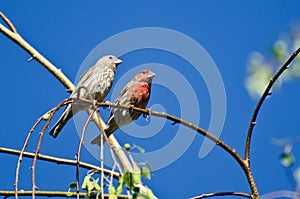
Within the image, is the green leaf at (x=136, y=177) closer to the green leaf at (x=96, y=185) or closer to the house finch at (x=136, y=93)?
the green leaf at (x=96, y=185)

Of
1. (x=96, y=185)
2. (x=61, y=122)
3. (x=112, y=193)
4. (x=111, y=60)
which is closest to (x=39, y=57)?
(x=61, y=122)

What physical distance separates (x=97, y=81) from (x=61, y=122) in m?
1.07

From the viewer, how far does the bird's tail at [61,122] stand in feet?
28.2

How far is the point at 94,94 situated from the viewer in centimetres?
915

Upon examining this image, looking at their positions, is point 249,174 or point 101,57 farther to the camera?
point 101,57

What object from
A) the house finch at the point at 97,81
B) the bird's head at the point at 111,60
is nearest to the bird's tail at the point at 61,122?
the house finch at the point at 97,81

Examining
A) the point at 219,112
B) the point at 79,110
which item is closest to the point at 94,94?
the point at 79,110

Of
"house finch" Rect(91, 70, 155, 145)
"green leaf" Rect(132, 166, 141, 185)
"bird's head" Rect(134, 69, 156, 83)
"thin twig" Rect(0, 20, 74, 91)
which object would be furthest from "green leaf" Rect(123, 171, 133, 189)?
"bird's head" Rect(134, 69, 156, 83)

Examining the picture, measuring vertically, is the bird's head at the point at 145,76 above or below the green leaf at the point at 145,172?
above

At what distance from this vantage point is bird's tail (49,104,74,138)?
8.60 meters

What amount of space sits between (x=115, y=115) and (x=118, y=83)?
161 cm

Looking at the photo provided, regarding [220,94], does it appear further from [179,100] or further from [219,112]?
[179,100]

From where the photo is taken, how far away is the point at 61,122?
28.2 ft

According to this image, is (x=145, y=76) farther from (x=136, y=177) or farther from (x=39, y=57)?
(x=136, y=177)
